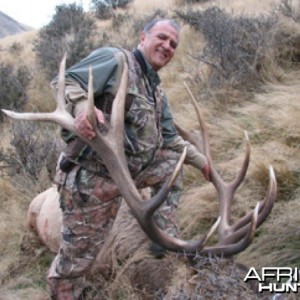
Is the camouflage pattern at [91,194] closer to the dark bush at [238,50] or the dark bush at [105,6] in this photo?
the dark bush at [238,50]

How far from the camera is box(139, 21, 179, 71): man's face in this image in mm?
3240

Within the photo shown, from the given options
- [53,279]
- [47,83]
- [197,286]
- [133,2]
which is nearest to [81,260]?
[53,279]

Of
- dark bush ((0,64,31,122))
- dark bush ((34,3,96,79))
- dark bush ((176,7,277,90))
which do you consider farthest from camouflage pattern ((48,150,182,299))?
dark bush ((34,3,96,79))

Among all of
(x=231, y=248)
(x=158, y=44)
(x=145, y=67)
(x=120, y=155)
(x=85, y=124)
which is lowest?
(x=231, y=248)

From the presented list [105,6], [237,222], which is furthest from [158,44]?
[105,6]

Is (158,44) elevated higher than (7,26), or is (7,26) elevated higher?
(7,26)

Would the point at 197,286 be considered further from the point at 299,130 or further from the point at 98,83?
the point at 299,130

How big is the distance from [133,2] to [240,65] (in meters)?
9.79

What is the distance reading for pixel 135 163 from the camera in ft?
10.6

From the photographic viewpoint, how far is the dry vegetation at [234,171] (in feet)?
11.5

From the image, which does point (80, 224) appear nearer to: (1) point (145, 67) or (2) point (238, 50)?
(1) point (145, 67)

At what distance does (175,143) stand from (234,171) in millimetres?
843

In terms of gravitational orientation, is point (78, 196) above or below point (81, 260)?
above

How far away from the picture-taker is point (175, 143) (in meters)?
3.64
